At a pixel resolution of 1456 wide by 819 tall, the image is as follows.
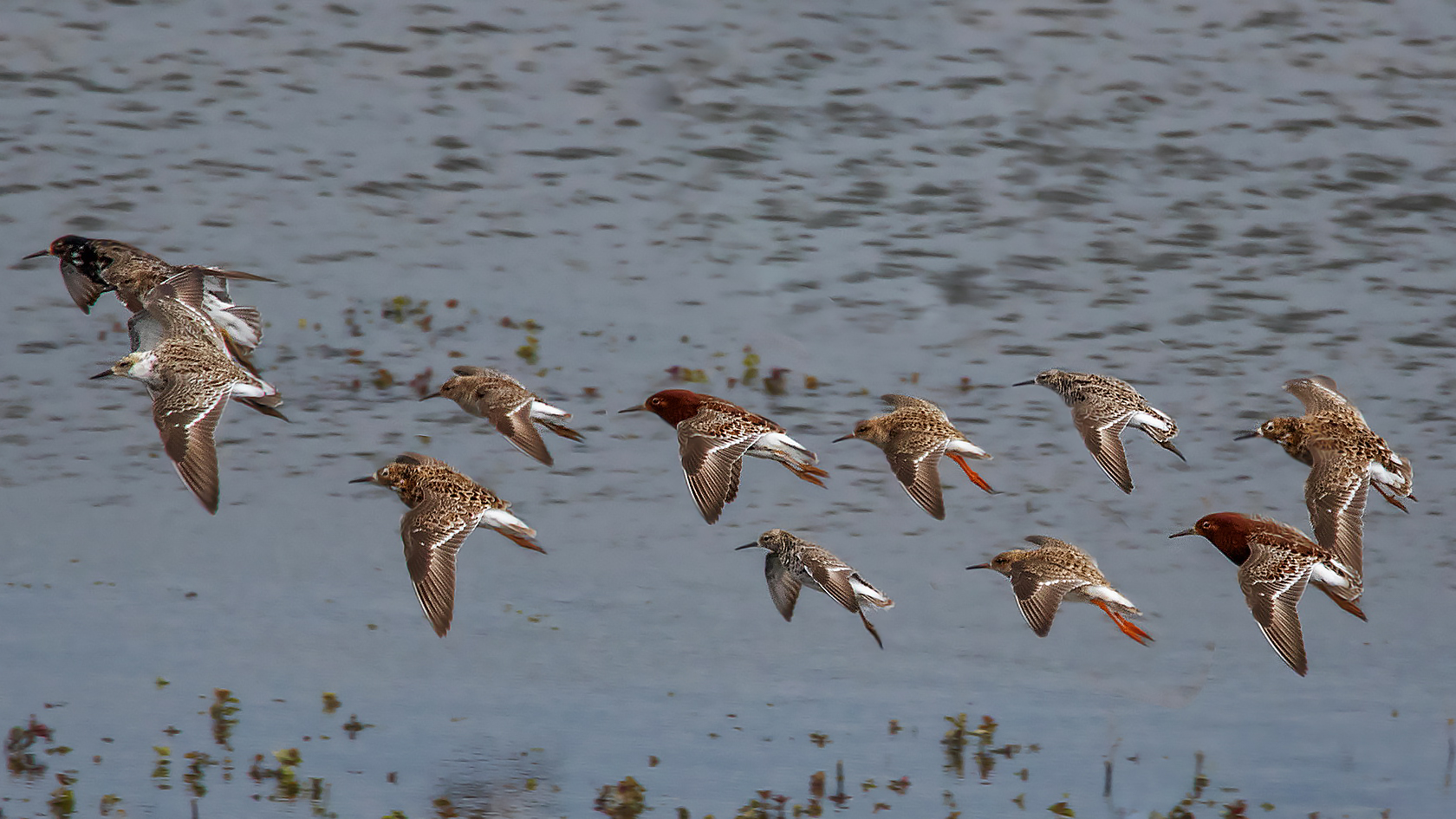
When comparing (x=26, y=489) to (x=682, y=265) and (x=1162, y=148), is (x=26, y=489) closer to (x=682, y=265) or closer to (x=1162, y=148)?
(x=682, y=265)

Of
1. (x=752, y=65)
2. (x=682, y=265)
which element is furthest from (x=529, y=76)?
(x=682, y=265)

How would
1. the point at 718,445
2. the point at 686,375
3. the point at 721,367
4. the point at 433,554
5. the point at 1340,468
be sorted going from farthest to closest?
the point at 721,367 → the point at 686,375 → the point at 718,445 → the point at 1340,468 → the point at 433,554

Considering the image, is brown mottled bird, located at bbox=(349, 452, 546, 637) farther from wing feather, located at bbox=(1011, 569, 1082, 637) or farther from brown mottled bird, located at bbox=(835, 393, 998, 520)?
wing feather, located at bbox=(1011, 569, 1082, 637)

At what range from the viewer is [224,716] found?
1262cm

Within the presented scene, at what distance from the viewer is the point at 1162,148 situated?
86.2 feet

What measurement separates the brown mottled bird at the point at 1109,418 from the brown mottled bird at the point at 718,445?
1.86m

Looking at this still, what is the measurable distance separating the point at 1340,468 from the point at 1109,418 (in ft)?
4.91

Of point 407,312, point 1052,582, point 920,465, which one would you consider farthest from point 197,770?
point 407,312

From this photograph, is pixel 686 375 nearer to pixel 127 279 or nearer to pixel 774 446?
pixel 127 279

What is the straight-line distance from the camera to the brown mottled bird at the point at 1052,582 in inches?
433

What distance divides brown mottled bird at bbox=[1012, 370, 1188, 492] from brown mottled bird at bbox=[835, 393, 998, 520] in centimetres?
73

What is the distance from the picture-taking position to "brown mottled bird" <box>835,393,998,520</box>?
11461 millimetres

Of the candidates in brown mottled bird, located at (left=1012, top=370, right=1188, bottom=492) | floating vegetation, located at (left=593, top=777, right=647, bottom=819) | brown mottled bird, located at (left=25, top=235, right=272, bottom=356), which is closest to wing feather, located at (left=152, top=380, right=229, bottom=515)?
brown mottled bird, located at (left=25, top=235, right=272, bottom=356)

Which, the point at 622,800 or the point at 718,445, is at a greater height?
the point at 718,445
